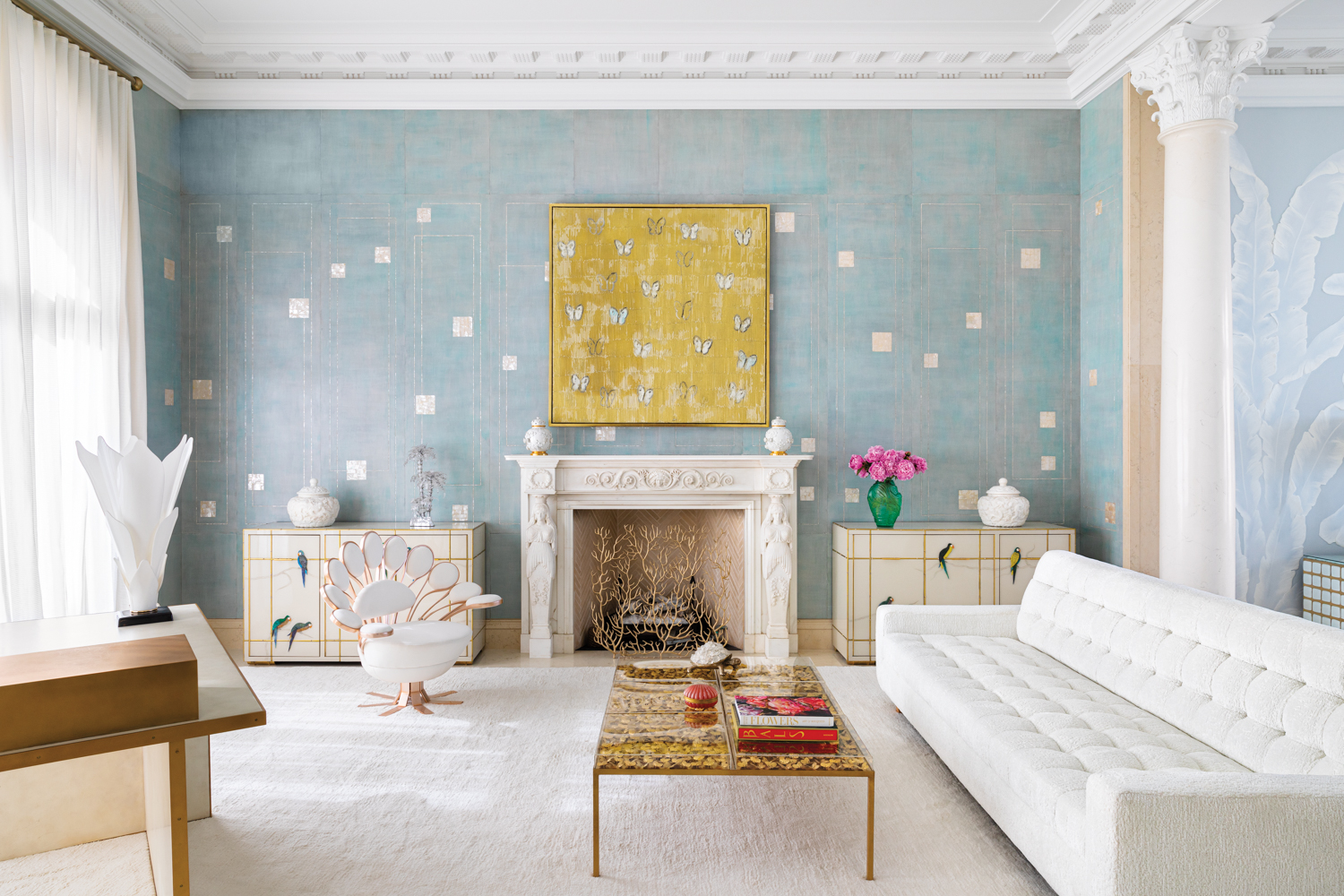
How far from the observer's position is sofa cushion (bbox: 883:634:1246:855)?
6.16 feet

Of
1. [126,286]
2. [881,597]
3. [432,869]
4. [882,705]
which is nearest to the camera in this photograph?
[432,869]

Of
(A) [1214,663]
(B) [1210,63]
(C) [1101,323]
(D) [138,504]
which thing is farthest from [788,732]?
(B) [1210,63]

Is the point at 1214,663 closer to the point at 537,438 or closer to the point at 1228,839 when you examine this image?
the point at 1228,839

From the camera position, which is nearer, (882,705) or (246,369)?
(882,705)

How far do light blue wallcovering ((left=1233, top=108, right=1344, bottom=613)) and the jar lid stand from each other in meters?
5.24

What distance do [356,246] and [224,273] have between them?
82 centimetres

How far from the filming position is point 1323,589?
3820mm

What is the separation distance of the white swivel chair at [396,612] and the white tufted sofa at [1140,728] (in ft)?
6.62

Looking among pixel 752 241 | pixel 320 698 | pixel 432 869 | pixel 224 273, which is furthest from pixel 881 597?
pixel 224 273

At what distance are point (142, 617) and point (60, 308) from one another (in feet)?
6.75

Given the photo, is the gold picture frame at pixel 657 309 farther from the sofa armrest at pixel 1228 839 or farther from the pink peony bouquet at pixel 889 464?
the sofa armrest at pixel 1228 839

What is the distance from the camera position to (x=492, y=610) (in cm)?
437

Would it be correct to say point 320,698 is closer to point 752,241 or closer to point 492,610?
point 492,610

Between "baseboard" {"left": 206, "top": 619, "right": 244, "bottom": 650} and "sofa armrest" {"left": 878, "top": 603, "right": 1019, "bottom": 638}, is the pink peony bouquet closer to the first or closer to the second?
"sofa armrest" {"left": 878, "top": 603, "right": 1019, "bottom": 638}
